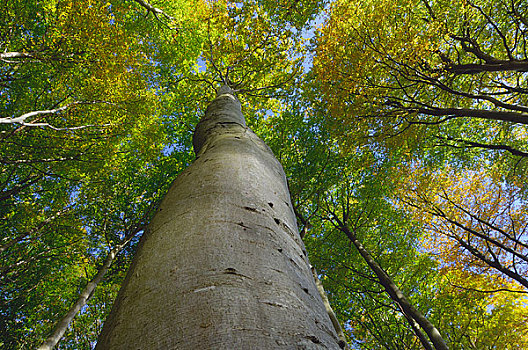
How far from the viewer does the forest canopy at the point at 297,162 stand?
249 inches

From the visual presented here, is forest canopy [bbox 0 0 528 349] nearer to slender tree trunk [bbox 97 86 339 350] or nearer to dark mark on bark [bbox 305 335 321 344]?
slender tree trunk [bbox 97 86 339 350]

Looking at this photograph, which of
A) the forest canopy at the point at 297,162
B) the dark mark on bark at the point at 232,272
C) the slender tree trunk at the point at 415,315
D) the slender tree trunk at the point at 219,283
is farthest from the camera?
the forest canopy at the point at 297,162

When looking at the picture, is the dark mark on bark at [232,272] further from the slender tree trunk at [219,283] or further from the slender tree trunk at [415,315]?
the slender tree trunk at [415,315]

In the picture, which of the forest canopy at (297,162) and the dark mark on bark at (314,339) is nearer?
the dark mark on bark at (314,339)

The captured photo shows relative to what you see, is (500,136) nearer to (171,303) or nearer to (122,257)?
(171,303)

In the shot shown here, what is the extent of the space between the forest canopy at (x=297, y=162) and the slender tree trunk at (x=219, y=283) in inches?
215

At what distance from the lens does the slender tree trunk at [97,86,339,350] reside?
0.60 metres

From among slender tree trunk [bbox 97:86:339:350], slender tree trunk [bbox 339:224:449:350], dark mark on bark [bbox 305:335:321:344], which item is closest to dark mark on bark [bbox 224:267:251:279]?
slender tree trunk [bbox 97:86:339:350]

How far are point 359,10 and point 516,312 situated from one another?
415 inches

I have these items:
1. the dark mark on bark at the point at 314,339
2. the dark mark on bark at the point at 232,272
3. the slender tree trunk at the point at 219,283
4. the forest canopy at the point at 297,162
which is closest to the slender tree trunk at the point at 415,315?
the forest canopy at the point at 297,162

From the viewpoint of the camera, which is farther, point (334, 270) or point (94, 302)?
point (94, 302)

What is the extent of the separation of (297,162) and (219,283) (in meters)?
6.78

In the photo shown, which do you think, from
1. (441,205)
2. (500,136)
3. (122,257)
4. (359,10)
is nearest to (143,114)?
(122,257)

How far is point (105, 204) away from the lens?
313 inches
